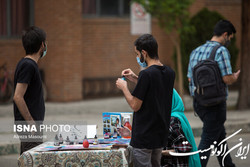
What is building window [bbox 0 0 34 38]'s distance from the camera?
16734 mm

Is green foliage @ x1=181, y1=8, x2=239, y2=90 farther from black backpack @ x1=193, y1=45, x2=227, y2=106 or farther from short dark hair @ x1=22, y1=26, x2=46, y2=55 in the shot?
short dark hair @ x1=22, y1=26, x2=46, y2=55

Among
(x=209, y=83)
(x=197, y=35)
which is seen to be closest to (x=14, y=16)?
(x=197, y=35)

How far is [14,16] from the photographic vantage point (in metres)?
16.9

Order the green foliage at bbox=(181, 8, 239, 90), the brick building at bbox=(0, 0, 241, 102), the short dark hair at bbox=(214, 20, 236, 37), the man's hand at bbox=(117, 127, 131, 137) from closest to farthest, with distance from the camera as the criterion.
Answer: the man's hand at bbox=(117, 127, 131, 137), the short dark hair at bbox=(214, 20, 236, 37), the green foliage at bbox=(181, 8, 239, 90), the brick building at bbox=(0, 0, 241, 102)

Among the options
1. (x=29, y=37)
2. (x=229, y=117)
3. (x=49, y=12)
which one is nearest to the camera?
(x=29, y=37)

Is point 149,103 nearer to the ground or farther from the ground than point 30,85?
nearer to the ground

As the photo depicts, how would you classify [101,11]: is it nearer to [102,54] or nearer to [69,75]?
[102,54]

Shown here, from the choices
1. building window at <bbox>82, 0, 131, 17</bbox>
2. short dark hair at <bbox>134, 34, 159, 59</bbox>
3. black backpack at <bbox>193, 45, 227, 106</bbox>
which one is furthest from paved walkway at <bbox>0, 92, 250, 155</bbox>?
short dark hair at <bbox>134, 34, 159, 59</bbox>

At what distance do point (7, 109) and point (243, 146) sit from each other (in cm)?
730

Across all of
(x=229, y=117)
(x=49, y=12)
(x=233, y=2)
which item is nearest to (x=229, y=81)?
(x=229, y=117)

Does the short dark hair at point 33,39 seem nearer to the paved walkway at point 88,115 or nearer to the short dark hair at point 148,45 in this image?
the short dark hair at point 148,45

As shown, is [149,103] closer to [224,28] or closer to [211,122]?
[211,122]

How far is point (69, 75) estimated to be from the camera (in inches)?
654

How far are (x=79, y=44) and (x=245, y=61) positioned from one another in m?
5.37
